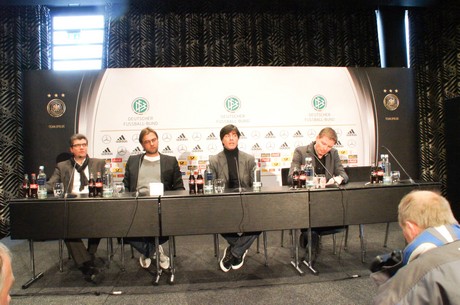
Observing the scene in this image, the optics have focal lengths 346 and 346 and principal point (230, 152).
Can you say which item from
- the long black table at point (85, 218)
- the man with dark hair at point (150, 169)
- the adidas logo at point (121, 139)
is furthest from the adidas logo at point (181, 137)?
the long black table at point (85, 218)

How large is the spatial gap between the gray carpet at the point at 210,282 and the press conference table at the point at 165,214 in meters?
0.42

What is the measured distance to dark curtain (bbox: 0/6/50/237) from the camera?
448cm

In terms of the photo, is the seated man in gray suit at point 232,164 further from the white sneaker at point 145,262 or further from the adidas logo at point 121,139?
the adidas logo at point 121,139

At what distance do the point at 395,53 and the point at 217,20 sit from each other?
2542mm

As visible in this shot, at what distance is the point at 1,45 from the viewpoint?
455 centimetres

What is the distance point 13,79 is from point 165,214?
3.40m

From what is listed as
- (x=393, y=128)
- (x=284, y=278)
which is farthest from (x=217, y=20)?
(x=284, y=278)

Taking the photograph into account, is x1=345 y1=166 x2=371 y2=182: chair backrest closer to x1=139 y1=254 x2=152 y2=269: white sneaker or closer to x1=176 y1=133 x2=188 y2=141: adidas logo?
x1=176 y1=133 x2=188 y2=141: adidas logo

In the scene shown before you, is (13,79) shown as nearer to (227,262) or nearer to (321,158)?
(227,262)

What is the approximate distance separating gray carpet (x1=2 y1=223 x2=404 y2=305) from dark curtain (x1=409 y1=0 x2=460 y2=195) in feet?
6.66

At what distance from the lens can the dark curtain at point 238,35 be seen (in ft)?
15.5

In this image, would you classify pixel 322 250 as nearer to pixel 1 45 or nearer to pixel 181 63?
pixel 181 63

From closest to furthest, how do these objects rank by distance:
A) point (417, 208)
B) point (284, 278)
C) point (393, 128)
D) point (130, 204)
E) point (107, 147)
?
point (417, 208) < point (130, 204) < point (284, 278) < point (107, 147) < point (393, 128)

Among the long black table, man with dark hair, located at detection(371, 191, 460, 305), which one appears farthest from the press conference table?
man with dark hair, located at detection(371, 191, 460, 305)
